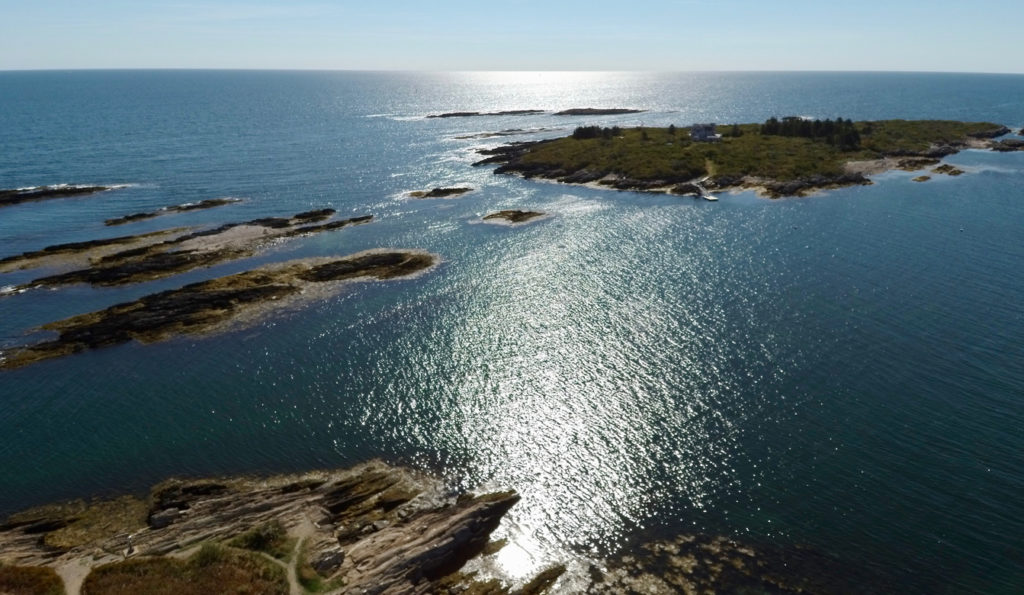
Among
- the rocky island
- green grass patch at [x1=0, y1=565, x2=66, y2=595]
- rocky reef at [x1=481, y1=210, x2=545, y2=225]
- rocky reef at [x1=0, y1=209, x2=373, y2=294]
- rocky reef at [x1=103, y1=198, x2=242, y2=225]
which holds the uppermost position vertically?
rocky reef at [x1=103, y1=198, x2=242, y2=225]

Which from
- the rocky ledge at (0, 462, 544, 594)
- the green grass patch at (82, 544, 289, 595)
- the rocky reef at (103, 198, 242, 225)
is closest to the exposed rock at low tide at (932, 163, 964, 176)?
the rocky ledge at (0, 462, 544, 594)

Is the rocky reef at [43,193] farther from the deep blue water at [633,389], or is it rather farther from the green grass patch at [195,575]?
the green grass patch at [195,575]

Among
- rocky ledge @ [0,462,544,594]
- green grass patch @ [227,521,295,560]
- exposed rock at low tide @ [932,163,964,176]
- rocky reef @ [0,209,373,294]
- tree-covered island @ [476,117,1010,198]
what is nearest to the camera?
rocky ledge @ [0,462,544,594]

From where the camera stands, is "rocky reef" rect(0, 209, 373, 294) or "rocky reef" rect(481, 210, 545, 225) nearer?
"rocky reef" rect(0, 209, 373, 294)

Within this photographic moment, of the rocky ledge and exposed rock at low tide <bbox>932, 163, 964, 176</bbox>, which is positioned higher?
exposed rock at low tide <bbox>932, 163, 964, 176</bbox>

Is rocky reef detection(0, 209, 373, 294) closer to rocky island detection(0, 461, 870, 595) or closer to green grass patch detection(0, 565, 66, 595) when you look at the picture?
rocky island detection(0, 461, 870, 595)

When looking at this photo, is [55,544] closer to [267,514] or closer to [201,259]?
[267,514]

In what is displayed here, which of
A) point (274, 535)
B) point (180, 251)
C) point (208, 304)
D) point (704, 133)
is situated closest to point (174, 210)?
point (180, 251)
